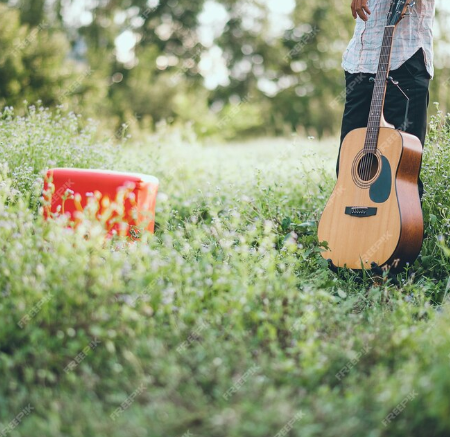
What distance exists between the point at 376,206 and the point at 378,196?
7 cm

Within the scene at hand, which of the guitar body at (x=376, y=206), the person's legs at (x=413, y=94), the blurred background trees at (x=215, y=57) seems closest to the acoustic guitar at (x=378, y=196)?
the guitar body at (x=376, y=206)

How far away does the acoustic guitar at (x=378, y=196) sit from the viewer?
3230 mm

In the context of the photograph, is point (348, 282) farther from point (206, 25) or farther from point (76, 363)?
point (206, 25)

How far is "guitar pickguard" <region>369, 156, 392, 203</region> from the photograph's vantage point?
3279 mm

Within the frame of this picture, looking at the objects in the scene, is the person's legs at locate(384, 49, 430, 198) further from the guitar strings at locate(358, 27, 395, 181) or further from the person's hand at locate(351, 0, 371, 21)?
the person's hand at locate(351, 0, 371, 21)

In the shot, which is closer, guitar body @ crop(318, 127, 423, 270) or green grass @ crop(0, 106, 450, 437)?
green grass @ crop(0, 106, 450, 437)

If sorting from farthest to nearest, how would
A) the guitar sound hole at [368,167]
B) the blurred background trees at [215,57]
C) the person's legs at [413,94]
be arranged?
1. the blurred background trees at [215,57]
2. the person's legs at [413,94]
3. the guitar sound hole at [368,167]

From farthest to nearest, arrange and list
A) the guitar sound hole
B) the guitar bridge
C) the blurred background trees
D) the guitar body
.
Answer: the blurred background trees < the guitar sound hole < the guitar bridge < the guitar body

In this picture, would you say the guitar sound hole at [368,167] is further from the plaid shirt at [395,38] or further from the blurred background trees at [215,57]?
the blurred background trees at [215,57]

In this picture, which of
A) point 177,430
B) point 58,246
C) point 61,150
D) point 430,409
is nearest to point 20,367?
point 58,246

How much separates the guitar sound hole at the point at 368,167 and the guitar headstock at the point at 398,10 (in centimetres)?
91

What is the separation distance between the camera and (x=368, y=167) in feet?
11.3

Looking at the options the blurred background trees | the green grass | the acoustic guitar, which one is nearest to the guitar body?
the acoustic guitar

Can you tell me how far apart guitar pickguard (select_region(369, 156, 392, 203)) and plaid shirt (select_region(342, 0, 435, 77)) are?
751 millimetres
